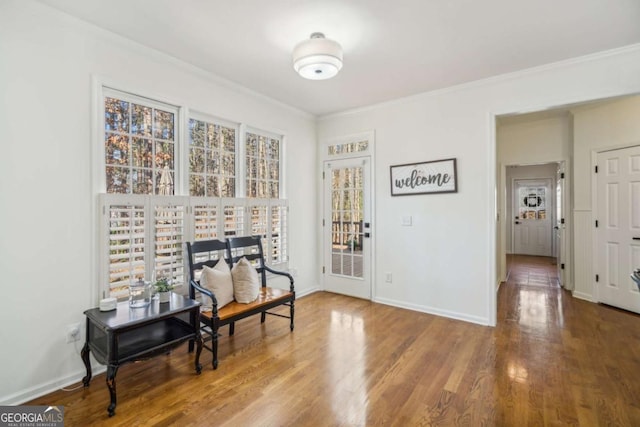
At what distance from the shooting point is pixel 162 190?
9.24 feet

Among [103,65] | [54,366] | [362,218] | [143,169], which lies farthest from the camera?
[362,218]

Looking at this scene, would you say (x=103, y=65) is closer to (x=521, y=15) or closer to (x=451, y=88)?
(x=521, y=15)

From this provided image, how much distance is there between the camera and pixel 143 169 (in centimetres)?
269

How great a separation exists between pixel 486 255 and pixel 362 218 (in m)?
1.61

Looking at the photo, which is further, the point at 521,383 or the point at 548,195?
the point at 548,195

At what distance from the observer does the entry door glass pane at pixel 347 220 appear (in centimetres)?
435

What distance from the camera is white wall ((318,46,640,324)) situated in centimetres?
293

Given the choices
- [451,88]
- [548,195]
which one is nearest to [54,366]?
[451,88]

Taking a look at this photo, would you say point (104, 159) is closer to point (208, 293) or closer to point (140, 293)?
point (140, 293)

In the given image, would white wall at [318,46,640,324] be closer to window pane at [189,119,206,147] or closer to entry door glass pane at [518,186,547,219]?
window pane at [189,119,206,147]

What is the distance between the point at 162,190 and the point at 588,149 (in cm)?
542

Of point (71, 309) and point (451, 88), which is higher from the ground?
point (451, 88)

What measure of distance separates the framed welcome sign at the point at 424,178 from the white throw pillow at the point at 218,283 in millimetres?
2344

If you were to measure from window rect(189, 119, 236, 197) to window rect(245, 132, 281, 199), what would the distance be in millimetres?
242
